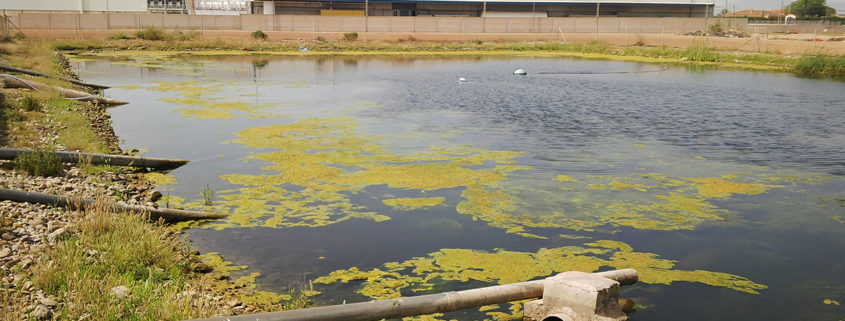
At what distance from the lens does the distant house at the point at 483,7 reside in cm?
7788

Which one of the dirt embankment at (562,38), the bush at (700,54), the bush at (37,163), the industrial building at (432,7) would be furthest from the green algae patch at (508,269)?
the industrial building at (432,7)

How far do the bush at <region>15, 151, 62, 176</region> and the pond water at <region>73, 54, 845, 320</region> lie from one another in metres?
1.74

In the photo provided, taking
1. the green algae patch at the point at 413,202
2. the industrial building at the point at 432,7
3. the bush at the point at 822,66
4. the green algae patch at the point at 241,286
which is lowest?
the green algae patch at the point at 241,286

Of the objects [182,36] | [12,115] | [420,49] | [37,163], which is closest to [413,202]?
[37,163]

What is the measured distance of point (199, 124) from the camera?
18.4 m

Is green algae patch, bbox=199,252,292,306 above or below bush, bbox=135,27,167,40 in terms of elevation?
below

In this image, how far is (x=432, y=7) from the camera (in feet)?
261

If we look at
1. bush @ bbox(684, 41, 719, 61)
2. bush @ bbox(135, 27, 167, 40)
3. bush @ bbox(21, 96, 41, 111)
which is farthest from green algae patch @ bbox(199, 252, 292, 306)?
bush @ bbox(135, 27, 167, 40)

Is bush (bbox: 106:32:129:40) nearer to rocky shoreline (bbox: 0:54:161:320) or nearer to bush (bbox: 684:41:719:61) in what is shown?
bush (bbox: 684:41:719:61)

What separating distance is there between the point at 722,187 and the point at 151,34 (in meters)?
52.3

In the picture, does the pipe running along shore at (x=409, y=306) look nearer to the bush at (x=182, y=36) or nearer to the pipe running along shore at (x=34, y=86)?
the pipe running along shore at (x=34, y=86)

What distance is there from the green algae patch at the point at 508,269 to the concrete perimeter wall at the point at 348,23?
58296 millimetres

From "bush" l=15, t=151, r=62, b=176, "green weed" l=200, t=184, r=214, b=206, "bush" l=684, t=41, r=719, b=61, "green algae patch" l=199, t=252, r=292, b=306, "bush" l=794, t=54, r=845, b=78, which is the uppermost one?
"bush" l=684, t=41, r=719, b=61

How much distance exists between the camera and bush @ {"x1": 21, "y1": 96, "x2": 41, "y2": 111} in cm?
1691
